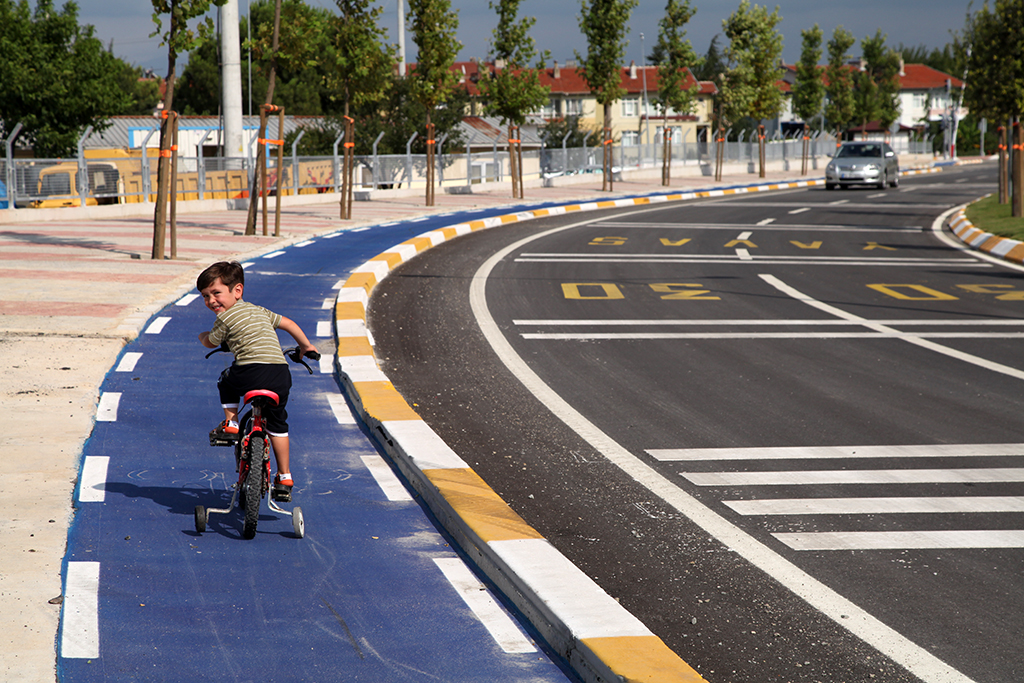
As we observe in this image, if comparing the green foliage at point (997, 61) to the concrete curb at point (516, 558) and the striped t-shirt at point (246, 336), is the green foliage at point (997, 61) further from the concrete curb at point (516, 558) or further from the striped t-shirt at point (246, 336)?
the striped t-shirt at point (246, 336)

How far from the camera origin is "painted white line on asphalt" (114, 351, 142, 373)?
8703 mm

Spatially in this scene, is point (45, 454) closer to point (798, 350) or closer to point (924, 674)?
point (924, 674)

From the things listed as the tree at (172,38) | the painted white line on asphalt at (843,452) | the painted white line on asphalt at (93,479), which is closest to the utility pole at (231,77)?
the tree at (172,38)

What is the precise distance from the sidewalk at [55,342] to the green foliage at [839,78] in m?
55.1

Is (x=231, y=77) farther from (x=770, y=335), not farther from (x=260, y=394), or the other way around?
(x=260, y=394)

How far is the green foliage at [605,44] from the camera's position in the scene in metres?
40.5

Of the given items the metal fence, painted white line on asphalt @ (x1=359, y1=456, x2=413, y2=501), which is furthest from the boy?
the metal fence

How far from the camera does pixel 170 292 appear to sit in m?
12.5

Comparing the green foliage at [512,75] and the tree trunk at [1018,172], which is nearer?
the tree trunk at [1018,172]

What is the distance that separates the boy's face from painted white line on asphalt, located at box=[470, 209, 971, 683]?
70.1 inches

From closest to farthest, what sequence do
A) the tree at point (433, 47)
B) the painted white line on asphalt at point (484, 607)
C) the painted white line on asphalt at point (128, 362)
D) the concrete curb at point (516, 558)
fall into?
the concrete curb at point (516, 558) < the painted white line on asphalt at point (484, 607) < the painted white line on asphalt at point (128, 362) < the tree at point (433, 47)

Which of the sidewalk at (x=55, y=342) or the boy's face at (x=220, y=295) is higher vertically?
the boy's face at (x=220, y=295)

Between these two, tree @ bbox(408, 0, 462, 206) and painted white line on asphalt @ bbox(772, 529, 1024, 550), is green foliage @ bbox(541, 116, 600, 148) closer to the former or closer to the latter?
tree @ bbox(408, 0, 462, 206)

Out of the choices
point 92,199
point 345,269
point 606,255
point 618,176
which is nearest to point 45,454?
point 345,269
